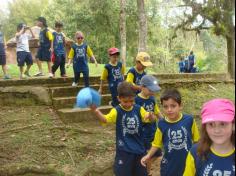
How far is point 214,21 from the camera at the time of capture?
28.7ft

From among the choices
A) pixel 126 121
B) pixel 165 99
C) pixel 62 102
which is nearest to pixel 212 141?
pixel 165 99

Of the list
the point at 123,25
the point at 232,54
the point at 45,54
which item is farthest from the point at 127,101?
the point at 123,25

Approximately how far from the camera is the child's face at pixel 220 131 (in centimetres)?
237

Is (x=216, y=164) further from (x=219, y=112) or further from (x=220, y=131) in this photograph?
(x=219, y=112)

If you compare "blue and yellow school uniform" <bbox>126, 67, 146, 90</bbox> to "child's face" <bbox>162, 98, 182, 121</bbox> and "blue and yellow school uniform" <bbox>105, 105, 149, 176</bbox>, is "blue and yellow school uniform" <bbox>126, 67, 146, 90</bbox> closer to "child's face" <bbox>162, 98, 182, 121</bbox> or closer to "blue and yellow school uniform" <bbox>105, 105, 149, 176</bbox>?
"blue and yellow school uniform" <bbox>105, 105, 149, 176</bbox>

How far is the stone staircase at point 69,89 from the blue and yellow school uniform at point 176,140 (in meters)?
4.02

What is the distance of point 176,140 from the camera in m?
3.95

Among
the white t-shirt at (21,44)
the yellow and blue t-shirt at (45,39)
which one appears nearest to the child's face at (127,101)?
the yellow and blue t-shirt at (45,39)

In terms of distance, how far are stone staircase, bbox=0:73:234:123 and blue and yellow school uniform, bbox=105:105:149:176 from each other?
340cm

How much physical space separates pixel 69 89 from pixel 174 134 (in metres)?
5.15

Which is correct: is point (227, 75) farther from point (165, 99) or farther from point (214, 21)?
point (165, 99)

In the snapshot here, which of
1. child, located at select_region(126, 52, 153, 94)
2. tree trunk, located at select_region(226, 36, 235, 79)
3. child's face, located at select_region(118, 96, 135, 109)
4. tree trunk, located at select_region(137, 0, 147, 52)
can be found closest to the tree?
tree trunk, located at select_region(226, 36, 235, 79)

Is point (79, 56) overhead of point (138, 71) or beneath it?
overhead

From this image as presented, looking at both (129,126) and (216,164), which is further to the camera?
(129,126)
